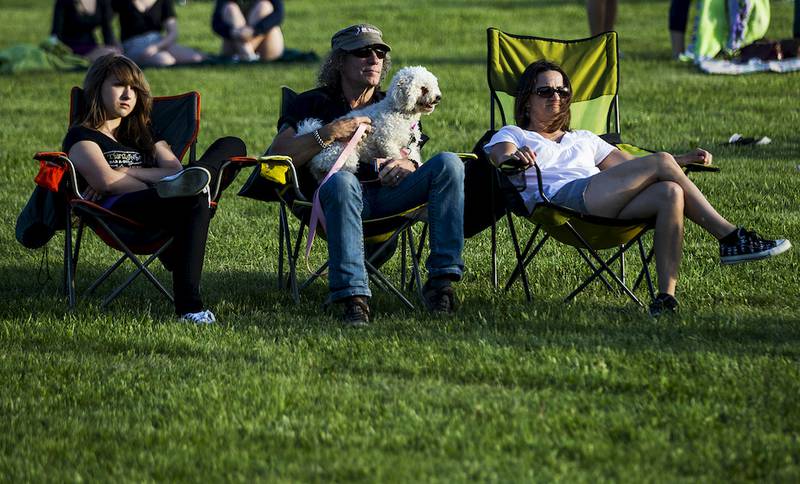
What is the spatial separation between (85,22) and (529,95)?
823cm

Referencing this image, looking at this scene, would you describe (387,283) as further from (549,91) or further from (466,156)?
(549,91)

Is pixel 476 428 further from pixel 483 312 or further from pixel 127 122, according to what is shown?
pixel 127 122

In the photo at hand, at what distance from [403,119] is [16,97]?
7148 mm

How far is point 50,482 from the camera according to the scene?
358 cm

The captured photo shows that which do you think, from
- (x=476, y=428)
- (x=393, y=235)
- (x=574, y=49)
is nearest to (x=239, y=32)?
(x=574, y=49)

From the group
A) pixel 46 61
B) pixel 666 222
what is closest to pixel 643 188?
pixel 666 222

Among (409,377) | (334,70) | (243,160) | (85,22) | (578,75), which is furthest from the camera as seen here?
(85,22)

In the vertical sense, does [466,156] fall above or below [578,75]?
below

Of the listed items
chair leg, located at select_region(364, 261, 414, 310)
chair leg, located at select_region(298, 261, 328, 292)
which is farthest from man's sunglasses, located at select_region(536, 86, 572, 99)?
chair leg, located at select_region(298, 261, 328, 292)

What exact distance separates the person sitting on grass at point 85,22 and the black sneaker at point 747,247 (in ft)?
29.0

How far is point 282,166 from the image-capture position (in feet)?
17.3

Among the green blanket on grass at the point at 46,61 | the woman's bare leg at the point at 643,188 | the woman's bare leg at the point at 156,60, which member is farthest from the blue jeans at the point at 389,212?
the green blanket on grass at the point at 46,61

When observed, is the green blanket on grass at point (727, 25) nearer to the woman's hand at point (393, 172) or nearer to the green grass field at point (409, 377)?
the green grass field at point (409, 377)

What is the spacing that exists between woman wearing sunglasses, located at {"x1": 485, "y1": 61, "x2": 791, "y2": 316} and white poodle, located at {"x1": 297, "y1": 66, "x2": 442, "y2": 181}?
0.36 metres
